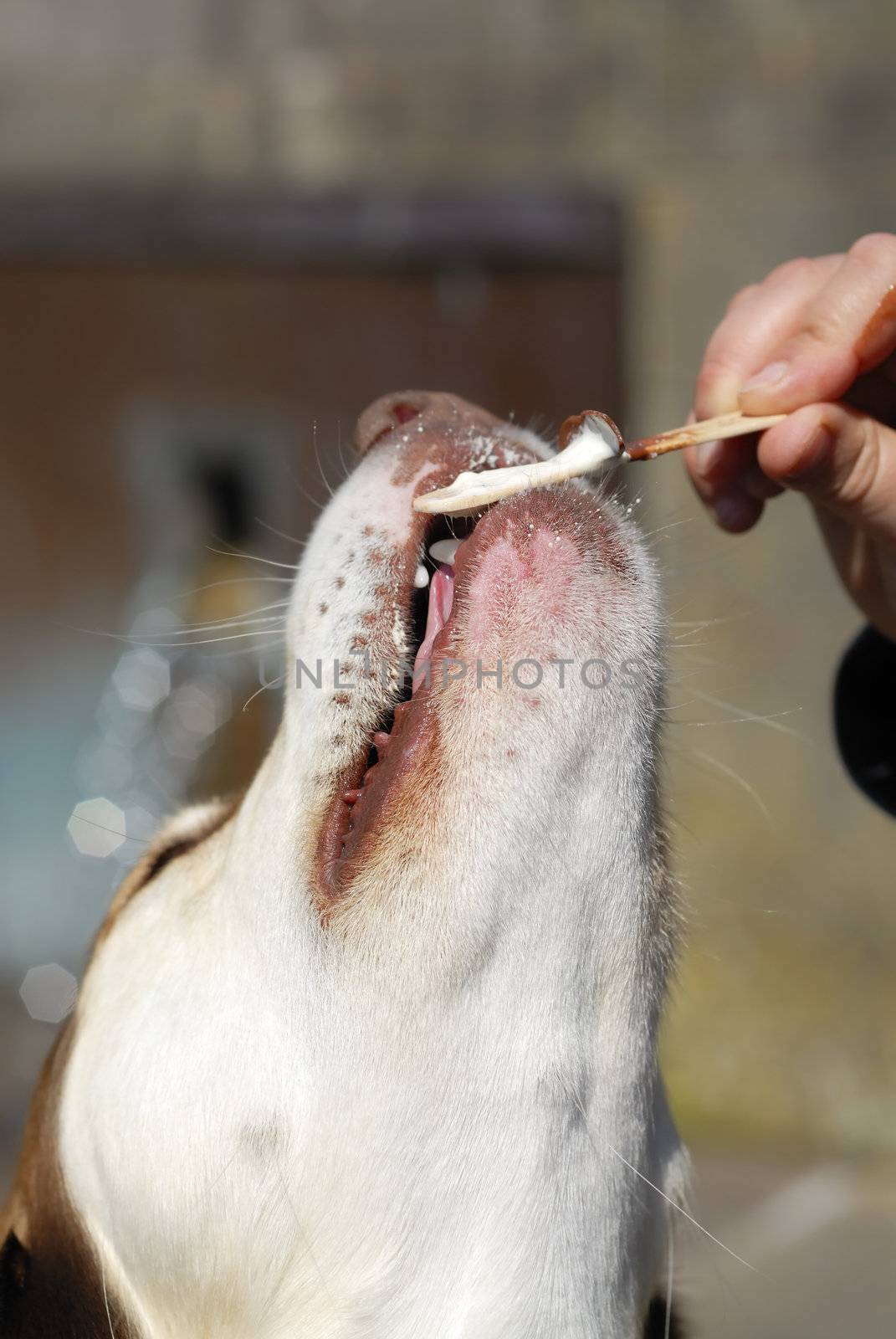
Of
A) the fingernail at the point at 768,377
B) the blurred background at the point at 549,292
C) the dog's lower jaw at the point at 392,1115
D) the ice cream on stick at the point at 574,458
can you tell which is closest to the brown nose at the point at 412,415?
the ice cream on stick at the point at 574,458

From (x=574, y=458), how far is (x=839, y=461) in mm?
502

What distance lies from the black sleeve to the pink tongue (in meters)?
1.26

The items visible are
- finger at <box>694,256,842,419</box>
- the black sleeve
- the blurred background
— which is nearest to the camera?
finger at <box>694,256,842,419</box>

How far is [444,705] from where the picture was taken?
138cm

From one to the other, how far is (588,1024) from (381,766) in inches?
16.6

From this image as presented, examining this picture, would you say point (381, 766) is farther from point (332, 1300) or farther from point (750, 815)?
point (750, 815)

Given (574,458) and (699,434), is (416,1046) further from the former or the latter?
(699,434)

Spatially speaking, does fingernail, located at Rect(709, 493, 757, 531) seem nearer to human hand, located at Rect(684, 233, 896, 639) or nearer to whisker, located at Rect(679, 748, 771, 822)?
human hand, located at Rect(684, 233, 896, 639)

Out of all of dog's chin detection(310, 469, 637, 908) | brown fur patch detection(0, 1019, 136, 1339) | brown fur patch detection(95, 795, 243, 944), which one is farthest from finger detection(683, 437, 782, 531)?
brown fur patch detection(0, 1019, 136, 1339)

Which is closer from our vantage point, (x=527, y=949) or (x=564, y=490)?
(x=527, y=949)

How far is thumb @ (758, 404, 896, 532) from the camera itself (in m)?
1.73

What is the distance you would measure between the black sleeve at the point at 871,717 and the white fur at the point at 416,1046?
43.1 inches

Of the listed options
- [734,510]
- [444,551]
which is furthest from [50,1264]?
[734,510]

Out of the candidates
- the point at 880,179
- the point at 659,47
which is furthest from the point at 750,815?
the point at 659,47
